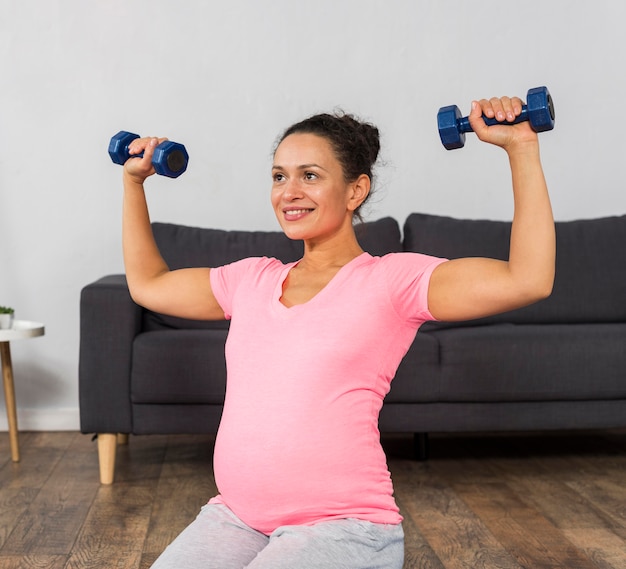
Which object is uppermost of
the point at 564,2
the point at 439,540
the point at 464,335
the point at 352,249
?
the point at 564,2

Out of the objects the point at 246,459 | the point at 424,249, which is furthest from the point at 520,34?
the point at 246,459

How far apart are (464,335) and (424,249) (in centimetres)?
53

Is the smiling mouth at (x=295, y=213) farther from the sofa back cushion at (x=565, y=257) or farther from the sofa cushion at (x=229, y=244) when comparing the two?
the sofa back cushion at (x=565, y=257)

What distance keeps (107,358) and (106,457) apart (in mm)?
309

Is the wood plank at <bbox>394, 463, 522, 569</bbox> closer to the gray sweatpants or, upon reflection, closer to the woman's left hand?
the gray sweatpants

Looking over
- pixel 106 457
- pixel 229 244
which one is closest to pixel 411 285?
pixel 106 457

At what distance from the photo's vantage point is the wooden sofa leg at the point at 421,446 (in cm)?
304

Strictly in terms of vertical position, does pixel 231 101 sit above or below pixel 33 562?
above

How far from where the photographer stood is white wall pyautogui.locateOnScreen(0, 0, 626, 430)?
3559 millimetres

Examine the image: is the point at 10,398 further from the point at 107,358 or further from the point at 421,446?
the point at 421,446

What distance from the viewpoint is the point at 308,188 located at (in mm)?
1455

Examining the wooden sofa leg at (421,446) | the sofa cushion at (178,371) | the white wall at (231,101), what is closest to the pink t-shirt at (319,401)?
the sofa cushion at (178,371)

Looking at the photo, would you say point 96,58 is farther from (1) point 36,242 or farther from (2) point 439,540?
(2) point 439,540

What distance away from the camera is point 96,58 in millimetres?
3559
